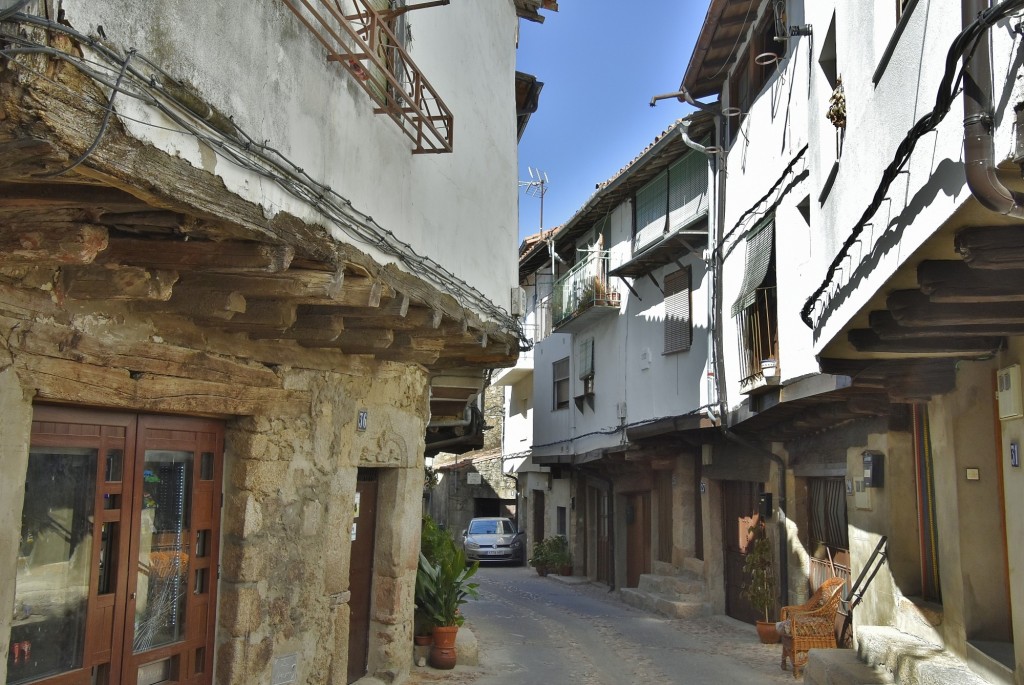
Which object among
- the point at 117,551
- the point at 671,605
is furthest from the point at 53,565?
the point at 671,605

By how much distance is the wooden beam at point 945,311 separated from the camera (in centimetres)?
503

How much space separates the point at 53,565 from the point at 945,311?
484 cm

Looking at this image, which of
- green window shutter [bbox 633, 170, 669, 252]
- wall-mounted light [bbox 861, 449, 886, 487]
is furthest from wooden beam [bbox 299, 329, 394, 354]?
green window shutter [bbox 633, 170, 669, 252]

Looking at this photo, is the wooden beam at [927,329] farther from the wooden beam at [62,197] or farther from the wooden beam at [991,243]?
the wooden beam at [62,197]

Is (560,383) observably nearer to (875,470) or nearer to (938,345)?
(875,470)

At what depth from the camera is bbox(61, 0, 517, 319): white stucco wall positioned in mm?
3703

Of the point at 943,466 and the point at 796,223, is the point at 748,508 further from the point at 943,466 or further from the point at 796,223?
the point at 943,466

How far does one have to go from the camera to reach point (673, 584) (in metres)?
14.5

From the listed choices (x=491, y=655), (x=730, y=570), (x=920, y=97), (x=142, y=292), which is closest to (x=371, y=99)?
(x=142, y=292)

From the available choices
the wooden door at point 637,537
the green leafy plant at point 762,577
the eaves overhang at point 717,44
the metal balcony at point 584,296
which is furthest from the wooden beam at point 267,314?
the metal balcony at point 584,296

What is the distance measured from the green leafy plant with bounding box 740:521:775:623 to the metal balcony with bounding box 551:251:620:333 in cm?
702

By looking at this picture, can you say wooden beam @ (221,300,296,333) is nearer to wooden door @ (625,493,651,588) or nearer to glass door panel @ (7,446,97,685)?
glass door panel @ (7,446,97,685)

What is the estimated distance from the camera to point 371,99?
585 cm

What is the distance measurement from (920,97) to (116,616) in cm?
494
